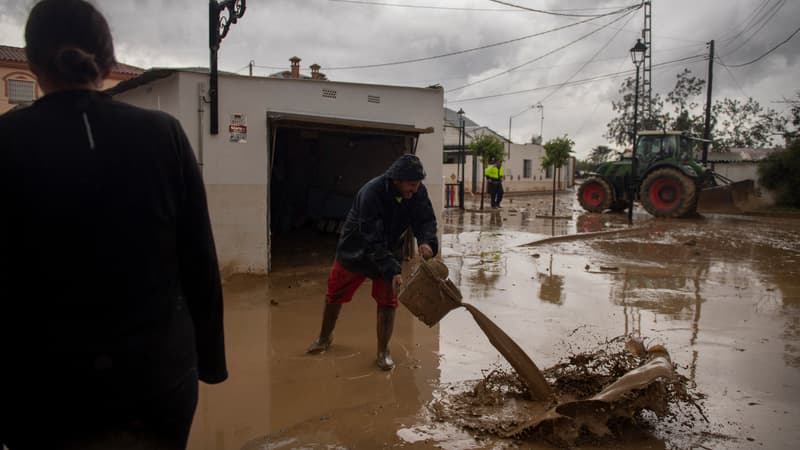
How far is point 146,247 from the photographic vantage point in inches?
59.0

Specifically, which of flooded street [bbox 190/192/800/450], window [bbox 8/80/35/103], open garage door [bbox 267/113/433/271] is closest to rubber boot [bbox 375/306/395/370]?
flooded street [bbox 190/192/800/450]

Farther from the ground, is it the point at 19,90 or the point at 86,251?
the point at 19,90

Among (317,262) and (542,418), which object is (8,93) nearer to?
(317,262)

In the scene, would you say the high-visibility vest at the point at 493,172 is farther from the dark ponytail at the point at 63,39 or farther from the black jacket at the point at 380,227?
the dark ponytail at the point at 63,39

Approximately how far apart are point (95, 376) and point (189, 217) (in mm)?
495

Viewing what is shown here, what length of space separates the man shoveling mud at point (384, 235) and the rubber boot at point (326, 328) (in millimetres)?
108

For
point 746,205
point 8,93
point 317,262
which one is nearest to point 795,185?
point 746,205

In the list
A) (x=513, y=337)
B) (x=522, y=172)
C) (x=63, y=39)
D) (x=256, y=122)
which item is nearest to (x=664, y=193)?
(x=256, y=122)

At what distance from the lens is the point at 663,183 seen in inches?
650

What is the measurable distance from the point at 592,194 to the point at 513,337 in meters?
14.8

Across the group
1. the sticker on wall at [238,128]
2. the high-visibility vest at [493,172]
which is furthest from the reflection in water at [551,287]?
the high-visibility vest at [493,172]

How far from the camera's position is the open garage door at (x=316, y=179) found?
11234 mm

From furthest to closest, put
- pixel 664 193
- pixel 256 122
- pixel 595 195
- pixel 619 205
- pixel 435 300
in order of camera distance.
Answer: pixel 619 205 < pixel 595 195 < pixel 664 193 < pixel 256 122 < pixel 435 300

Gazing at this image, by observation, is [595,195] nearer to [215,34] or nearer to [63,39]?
[215,34]
